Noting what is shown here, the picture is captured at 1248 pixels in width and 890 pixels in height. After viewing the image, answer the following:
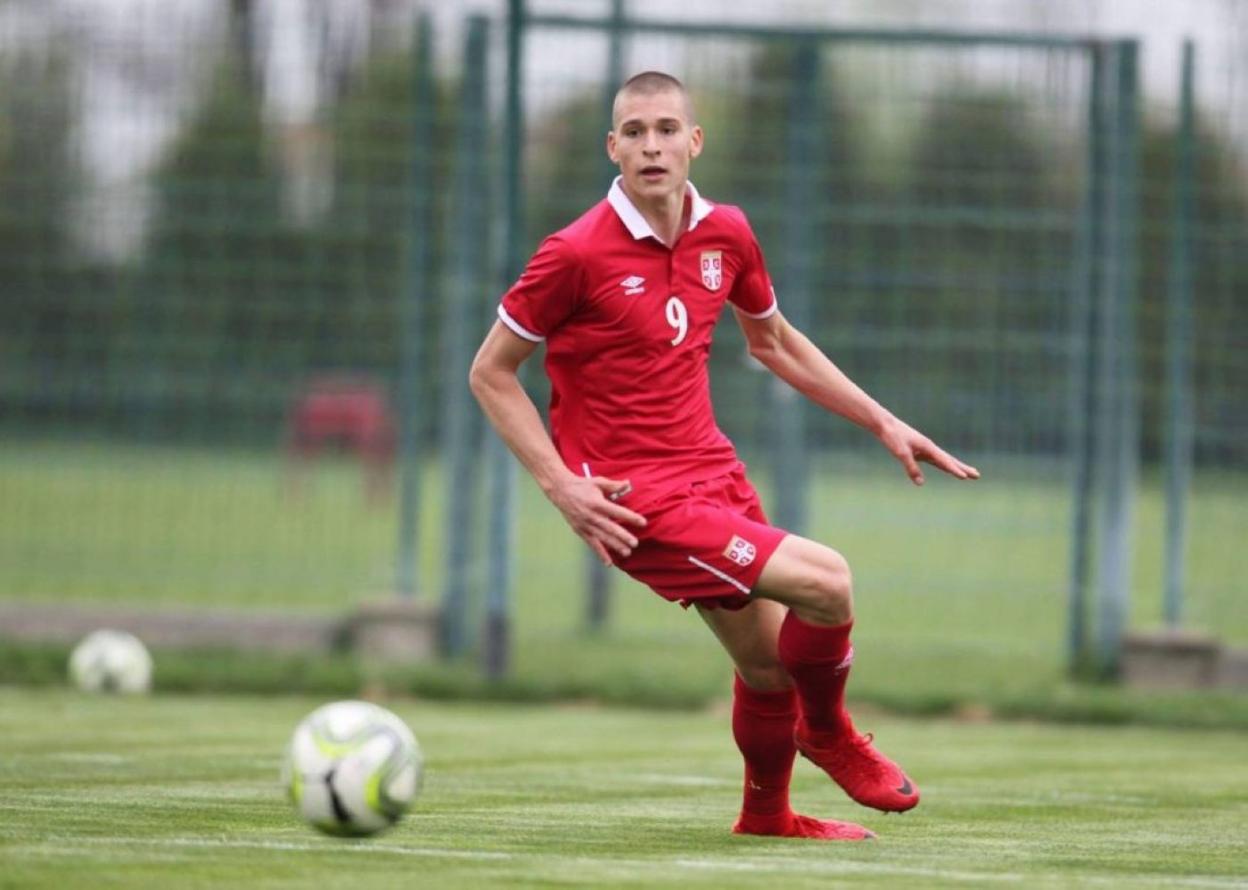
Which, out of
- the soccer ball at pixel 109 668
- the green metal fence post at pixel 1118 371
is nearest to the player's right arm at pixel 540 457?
the soccer ball at pixel 109 668

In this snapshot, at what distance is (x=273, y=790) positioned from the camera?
844cm

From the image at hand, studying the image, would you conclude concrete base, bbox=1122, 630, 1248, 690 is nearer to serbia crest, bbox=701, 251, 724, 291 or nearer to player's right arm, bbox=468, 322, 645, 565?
serbia crest, bbox=701, 251, 724, 291

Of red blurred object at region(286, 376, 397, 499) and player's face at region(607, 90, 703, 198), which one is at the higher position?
player's face at region(607, 90, 703, 198)

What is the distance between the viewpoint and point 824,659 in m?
7.22

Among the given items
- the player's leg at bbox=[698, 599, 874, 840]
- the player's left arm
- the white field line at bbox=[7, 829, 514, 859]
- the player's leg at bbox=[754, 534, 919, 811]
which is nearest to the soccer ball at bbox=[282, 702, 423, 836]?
the white field line at bbox=[7, 829, 514, 859]

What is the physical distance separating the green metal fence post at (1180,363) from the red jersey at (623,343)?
24.0ft

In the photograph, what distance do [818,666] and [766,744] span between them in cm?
41

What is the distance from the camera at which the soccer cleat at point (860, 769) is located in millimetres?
7391

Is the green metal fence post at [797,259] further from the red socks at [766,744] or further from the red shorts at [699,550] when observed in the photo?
the red shorts at [699,550]

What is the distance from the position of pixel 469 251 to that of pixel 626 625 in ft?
10.3

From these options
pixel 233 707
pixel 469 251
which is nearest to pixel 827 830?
pixel 233 707

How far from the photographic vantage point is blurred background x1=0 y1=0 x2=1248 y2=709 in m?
14.2

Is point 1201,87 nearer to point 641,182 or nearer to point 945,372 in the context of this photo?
point 945,372

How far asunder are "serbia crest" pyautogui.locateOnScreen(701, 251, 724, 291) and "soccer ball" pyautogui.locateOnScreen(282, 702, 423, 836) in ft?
5.98
